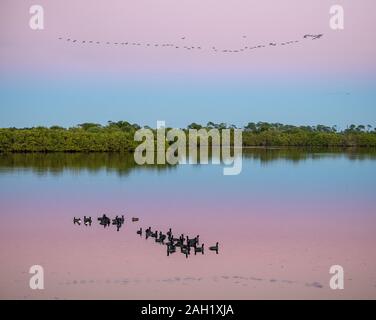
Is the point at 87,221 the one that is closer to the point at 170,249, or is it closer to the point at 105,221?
the point at 105,221

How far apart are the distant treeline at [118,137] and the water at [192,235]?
29.6 meters

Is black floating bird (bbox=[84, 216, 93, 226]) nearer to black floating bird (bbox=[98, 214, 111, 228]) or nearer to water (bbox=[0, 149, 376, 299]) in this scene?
black floating bird (bbox=[98, 214, 111, 228])

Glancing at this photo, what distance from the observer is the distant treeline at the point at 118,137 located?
60.4 m

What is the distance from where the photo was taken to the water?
12.9 m

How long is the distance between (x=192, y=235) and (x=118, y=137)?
4574 cm

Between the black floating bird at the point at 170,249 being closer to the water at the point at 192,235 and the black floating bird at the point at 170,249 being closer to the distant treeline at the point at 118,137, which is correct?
the water at the point at 192,235

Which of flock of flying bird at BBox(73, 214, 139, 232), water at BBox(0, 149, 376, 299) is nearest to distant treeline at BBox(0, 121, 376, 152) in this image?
water at BBox(0, 149, 376, 299)

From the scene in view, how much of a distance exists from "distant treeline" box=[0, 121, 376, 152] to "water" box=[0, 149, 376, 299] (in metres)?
29.6

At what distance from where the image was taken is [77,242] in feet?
54.1

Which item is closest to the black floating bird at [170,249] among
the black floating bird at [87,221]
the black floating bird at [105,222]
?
the black floating bird at [105,222]

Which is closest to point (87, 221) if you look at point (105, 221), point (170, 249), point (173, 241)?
point (105, 221)
